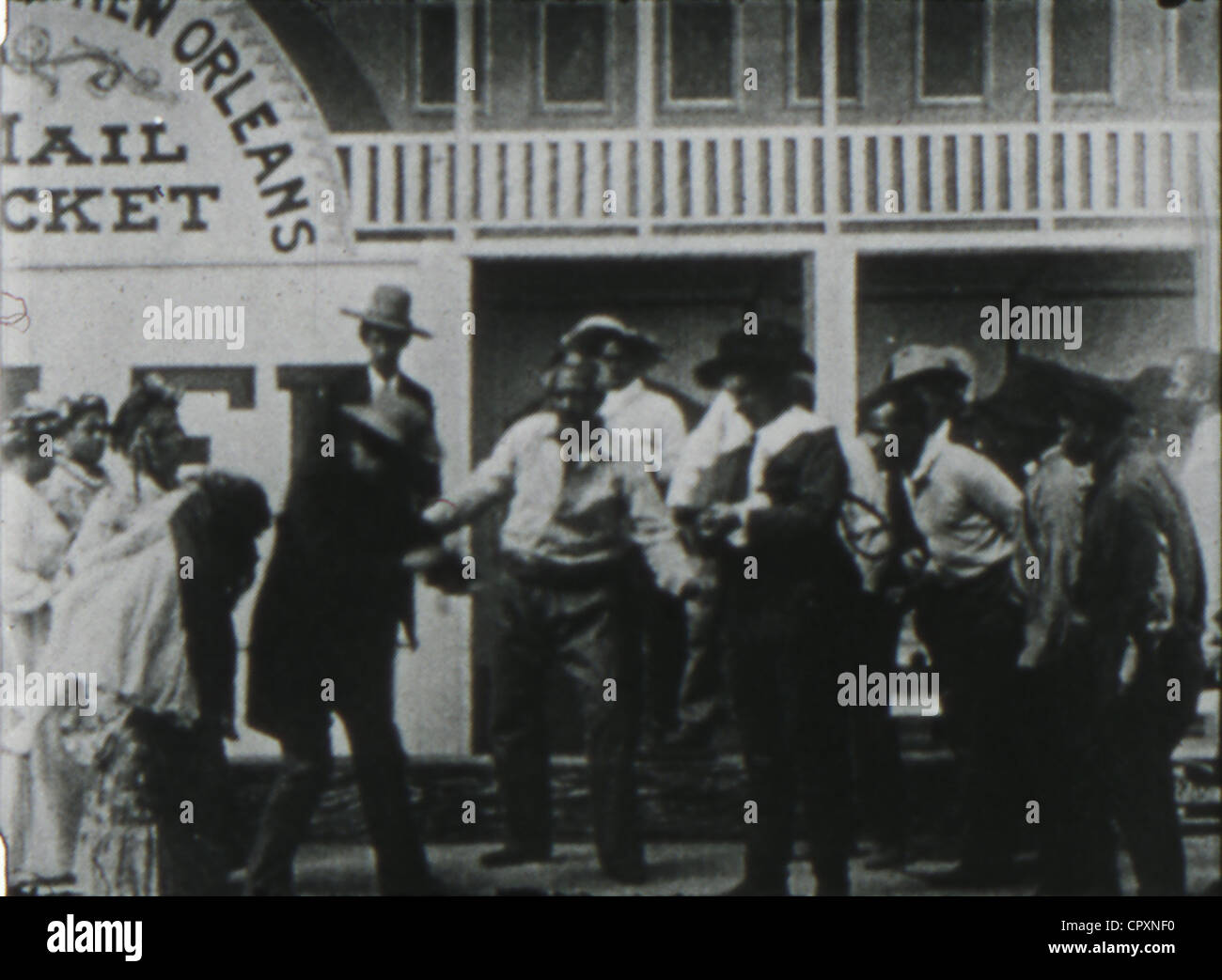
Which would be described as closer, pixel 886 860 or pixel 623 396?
pixel 886 860

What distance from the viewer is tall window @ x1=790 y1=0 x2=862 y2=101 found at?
Result: 299 inches

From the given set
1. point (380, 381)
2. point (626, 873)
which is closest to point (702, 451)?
point (380, 381)

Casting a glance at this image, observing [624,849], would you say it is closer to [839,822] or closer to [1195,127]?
[839,822]

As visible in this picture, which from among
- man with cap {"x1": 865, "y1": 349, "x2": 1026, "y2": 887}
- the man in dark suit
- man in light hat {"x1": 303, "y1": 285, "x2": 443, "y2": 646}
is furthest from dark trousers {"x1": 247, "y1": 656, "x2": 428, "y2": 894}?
man with cap {"x1": 865, "y1": 349, "x2": 1026, "y2": 887}

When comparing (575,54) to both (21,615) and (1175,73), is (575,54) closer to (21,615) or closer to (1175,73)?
(1175,73)

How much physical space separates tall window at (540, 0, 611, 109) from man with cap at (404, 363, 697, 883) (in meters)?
1.36

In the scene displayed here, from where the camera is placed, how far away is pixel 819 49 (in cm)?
760

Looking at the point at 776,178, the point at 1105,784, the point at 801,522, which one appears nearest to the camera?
the point at 801,522

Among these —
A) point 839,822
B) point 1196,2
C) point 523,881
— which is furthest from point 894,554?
point 1196,2

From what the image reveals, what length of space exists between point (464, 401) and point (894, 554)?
6.29 feet

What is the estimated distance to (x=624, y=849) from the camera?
22.9 ft

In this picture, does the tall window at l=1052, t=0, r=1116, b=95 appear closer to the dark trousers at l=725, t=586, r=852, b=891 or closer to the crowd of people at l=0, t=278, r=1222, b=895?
the crowd of people at l=0, t=278, r=1222, b=895

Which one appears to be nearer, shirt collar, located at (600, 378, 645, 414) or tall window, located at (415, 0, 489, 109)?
shirt collar, located at (600, 378, 645, 414)

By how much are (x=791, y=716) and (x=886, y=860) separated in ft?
3.26
